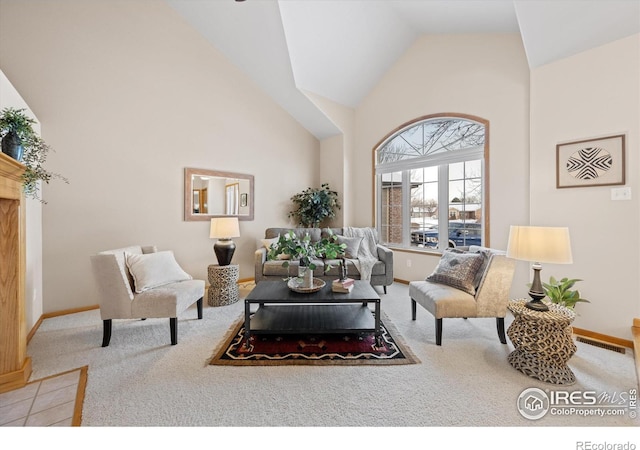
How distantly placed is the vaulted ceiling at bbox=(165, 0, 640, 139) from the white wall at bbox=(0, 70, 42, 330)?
240 cm

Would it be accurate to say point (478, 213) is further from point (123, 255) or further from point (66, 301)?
point (66, 301)

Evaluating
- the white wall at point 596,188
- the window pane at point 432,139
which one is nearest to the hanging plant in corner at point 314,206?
the window pane at point 432,139

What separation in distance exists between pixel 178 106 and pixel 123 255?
2348 mm

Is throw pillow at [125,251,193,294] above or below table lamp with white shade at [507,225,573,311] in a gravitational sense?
below

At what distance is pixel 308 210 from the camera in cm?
486

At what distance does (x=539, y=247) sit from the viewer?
5.97 ft

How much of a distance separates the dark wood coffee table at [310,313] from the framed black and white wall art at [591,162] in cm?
232

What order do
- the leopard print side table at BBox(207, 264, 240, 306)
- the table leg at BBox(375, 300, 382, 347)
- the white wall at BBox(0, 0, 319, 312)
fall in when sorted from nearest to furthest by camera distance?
the table leg at BBox(375, 300, 382, 347) → the white wall at BBox(0, 0, 319, 312) → the leopard print side table at BBox(207, 264, 240, 306)

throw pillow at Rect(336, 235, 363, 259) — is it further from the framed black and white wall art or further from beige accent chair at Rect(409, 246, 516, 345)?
the framed black and white wall art

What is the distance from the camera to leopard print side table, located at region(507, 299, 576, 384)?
1835mm

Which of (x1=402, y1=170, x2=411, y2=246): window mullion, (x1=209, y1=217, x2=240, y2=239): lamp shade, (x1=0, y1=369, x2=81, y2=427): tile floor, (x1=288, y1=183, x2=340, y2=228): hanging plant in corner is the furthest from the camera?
(x1=288, y1=183, x2=340, y2=228): hanging plant in corner

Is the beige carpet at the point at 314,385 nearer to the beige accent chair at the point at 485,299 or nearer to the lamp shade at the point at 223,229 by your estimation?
the beige accent chair at the point at 485,299

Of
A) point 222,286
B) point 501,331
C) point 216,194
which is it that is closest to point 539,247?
point 501,331

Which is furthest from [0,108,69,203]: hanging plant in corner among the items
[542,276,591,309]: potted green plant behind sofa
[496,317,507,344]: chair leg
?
[542,276,591,309]: potted green plant behind sofa
